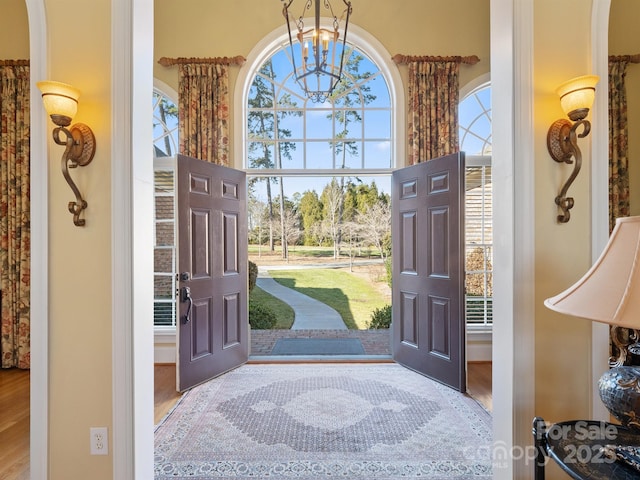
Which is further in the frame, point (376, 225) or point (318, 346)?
point (376, 225)

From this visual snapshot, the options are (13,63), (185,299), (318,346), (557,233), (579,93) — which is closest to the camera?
(579,93)

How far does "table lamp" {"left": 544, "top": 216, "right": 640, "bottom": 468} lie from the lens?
0.98 m

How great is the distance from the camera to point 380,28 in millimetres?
3955

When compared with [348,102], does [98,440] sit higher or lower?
lower

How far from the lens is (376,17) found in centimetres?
395

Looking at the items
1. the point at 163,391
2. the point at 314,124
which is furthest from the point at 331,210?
the point at 163,391

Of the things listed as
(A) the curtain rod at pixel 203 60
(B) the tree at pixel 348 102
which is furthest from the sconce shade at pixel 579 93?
(A) the curtain rod at pixel 203 60

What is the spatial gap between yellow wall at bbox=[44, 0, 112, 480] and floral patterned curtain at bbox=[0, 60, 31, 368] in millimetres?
2874

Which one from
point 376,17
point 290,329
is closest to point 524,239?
point 376,17

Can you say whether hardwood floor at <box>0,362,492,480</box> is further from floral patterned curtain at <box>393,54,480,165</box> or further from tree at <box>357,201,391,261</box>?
tree at <box>357,201,391,261</box>

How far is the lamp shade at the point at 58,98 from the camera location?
5.04 feet

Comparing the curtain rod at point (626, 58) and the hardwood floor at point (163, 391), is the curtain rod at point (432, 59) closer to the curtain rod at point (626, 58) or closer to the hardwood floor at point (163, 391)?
the curtain rod at point (626, 58)

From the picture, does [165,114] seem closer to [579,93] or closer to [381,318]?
[579,93]

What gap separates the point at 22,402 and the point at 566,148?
4.65 metres
